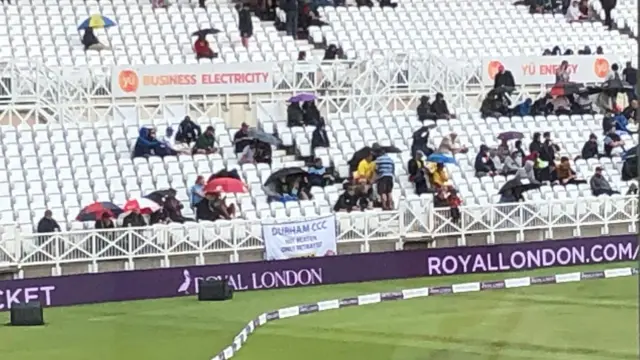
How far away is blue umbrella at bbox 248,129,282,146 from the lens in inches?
1061

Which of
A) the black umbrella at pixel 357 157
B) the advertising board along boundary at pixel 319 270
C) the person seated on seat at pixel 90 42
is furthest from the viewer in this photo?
the person seated on seat at pixel 90 42

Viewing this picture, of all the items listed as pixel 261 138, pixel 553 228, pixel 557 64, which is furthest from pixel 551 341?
pixel 557 64

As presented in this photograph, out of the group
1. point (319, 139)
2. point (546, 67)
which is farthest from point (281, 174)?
point (546, 67)

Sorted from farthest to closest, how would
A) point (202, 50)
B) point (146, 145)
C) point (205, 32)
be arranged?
point (205, 32) < point (202, 50) < point (146, 145)

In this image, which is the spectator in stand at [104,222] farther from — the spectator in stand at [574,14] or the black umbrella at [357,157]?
the spectator in stand at [574,14]

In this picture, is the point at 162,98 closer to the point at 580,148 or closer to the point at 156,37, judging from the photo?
the point at 156,37

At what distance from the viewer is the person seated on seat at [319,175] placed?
25.9m

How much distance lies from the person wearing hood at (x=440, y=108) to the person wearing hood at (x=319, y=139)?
2.81m

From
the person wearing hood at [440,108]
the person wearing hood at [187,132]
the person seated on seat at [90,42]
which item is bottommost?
the person wearing hood at [187,132]

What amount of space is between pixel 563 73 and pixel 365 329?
14.3 m

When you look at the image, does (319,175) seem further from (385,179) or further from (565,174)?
(565,174)

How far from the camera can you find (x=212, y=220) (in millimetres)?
23891

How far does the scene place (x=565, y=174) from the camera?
27.3 m

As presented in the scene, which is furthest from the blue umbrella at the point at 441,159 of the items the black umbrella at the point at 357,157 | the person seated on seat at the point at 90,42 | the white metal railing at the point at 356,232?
the person seated on seat at the point at 90,42
